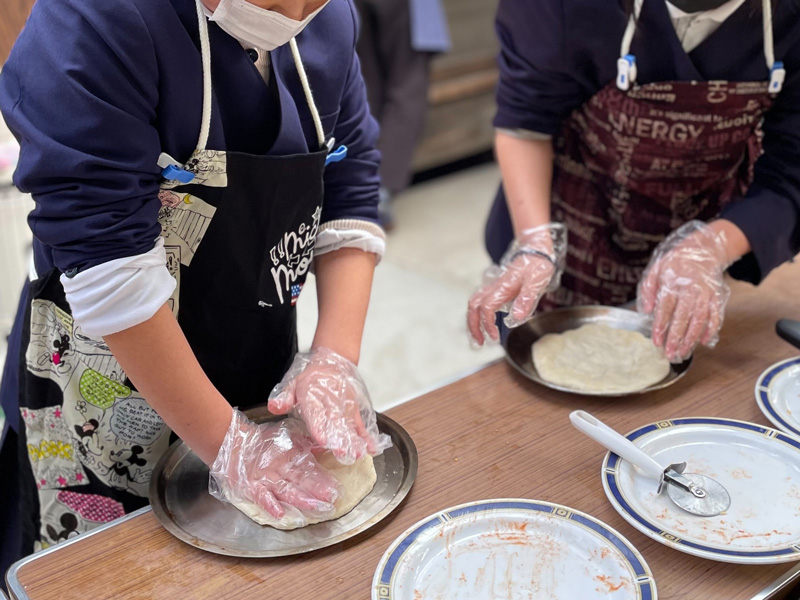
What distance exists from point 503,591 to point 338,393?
32 centimetres

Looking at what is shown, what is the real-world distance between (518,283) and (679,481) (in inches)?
18.2

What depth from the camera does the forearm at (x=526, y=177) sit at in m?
1.43

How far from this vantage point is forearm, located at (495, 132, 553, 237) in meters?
1.43

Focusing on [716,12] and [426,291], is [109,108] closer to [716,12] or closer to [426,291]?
[716,12]

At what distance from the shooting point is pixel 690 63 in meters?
1.27

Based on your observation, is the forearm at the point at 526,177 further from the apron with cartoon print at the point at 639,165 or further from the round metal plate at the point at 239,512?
the round metal plate at the point at 239,512

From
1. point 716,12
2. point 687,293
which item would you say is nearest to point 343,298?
point 687,293

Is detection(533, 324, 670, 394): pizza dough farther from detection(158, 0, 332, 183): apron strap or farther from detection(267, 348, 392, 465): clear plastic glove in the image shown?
detection(158, 0, 332, 183): apron strap

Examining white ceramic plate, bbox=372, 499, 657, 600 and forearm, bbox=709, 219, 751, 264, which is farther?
forearm, bbox=709, 219, 751, 264

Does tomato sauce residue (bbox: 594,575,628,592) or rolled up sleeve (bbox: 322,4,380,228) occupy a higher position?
rolled up sleeve (bbox: 322,4,380,228)

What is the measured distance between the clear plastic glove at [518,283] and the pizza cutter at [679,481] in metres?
0.31

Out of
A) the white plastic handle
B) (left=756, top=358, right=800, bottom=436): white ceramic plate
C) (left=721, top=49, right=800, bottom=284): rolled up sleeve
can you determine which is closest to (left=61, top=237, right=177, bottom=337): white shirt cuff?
the white plastic handle

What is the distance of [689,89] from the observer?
1281 mm

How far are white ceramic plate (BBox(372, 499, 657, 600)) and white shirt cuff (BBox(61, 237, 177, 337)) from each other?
37cm
